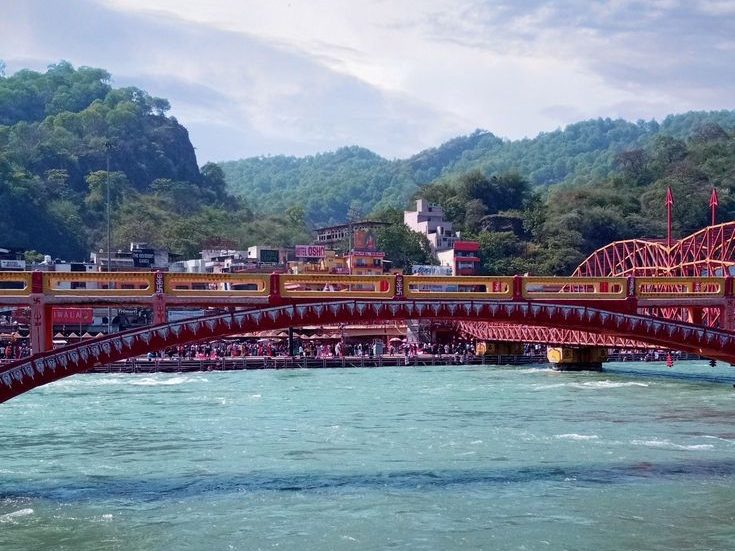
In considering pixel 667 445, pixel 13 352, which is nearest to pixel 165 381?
pixel 13 352

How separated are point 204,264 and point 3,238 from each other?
4004 centimetres

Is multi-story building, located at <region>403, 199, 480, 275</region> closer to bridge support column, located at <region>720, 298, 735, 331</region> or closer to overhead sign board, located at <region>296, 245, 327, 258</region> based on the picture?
overhead sign board, located at <region>296, 245, 327, 258</region>

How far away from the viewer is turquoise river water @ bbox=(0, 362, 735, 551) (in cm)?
2942

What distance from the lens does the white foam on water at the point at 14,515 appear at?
3076 cm

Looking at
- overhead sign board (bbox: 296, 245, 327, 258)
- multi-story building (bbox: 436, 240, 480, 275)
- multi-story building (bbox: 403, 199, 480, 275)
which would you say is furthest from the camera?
multi-story building (bbox: 403, 199, 480, 275)

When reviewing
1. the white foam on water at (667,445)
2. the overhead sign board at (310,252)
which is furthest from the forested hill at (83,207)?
the white foam on water at (667,445)

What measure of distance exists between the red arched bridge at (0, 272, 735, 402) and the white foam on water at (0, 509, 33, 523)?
12.1 ft

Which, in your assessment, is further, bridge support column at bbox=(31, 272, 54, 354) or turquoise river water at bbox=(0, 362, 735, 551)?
bridge support column at bbox=(31, 272, 54, 354)

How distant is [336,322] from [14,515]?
11742 millimetres

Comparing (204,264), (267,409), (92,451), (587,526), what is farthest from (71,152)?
(587,526)

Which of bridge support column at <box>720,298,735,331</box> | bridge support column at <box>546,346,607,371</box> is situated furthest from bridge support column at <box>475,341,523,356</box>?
bridge support column at <box>720,298,735,331</box>

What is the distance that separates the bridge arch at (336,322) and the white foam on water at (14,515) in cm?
371

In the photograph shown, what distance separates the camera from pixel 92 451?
4291cm

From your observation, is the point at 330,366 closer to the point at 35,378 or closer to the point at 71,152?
the point at 35,378
